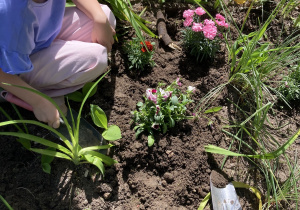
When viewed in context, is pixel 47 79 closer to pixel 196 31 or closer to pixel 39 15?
pixel 39 15

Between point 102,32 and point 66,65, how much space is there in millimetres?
282

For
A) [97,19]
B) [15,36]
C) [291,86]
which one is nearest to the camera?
[15,36]

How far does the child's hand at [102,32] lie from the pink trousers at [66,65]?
0.05 metres

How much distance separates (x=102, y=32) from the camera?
169cm

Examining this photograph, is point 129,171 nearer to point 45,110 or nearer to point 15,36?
point 45,110

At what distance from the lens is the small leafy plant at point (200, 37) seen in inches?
72.0

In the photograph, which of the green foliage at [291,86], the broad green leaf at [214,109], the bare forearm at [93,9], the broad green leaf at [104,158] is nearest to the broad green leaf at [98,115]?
the broad green leaf at [104,158]

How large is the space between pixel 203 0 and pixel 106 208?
161 centimetres

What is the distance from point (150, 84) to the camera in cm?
189

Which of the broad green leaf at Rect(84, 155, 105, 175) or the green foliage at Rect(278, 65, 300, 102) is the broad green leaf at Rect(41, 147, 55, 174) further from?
the green foliage at Rect(278, 65, 300, 102)

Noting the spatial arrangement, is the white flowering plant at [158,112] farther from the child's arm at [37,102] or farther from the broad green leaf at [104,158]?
the child's arm at [37,102]

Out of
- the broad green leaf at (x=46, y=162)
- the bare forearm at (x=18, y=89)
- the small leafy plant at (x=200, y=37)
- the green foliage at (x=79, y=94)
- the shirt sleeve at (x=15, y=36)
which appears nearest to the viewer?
the shirt sleeve at (x=15, y=36)

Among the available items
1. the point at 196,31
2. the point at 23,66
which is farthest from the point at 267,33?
the point at 23,66

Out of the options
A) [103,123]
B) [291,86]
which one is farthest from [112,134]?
[291,86]
